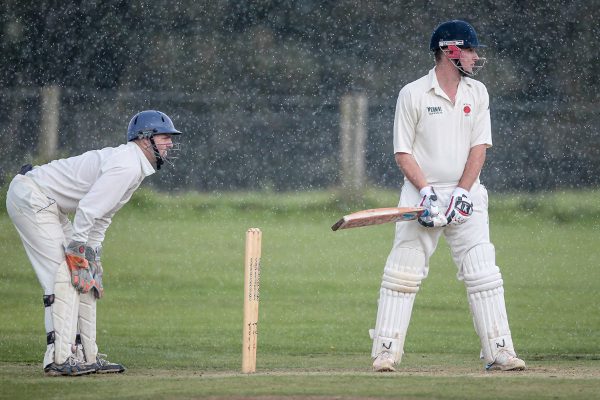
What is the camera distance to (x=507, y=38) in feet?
69.9

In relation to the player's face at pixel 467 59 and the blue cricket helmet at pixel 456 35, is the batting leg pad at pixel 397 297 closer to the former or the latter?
the player's face at pixel 467 59

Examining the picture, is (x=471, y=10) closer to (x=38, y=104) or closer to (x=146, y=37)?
(x=146, y=37)

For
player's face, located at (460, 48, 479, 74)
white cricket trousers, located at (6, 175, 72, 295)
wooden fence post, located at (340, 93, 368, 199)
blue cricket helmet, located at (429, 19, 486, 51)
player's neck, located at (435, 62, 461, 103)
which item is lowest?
white cricket trousers, located at (6, 175, 72, 295)

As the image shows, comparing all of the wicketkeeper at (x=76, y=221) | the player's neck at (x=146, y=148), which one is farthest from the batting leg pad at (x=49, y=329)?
the player's neck at (x=146, y=148)

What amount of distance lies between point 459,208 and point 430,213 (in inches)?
6.6

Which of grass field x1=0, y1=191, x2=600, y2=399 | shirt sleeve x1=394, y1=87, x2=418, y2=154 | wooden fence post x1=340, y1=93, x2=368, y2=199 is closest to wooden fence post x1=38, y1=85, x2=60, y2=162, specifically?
grass field x1=0, y1=191, x2=600, y2=399

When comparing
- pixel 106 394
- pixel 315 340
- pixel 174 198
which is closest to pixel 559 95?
pixel 174 198

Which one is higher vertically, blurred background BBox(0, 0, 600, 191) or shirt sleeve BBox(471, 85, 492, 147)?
blurred background BBox(0, 0, 600, 191)

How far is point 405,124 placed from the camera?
750 cm

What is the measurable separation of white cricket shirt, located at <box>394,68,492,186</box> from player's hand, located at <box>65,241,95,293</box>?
6.04 feet

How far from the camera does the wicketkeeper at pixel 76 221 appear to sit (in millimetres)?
→ 7242

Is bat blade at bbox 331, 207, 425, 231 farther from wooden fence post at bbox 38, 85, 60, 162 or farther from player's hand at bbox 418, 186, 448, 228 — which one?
wooden fence post at bbox 38, 85, 60, 162

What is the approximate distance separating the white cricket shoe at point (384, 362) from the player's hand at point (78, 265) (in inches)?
65.5

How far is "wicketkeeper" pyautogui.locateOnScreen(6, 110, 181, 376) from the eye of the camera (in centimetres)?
724
